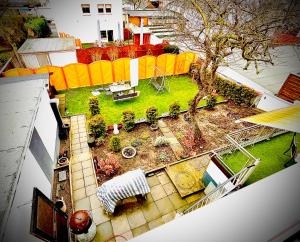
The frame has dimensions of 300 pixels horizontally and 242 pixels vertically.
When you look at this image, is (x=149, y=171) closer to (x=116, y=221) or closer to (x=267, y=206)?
(x=116, y=221)

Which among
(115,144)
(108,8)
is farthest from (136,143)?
(108,8)

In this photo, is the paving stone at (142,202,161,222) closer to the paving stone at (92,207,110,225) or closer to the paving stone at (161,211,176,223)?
the paving stone at (161,211,176,223)

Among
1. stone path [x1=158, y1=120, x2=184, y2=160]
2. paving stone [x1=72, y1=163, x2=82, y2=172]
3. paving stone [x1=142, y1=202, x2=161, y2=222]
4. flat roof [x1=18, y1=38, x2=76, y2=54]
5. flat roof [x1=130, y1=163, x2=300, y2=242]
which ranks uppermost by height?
flat roof [x1=130, y1=163, x2=300, y2=242]

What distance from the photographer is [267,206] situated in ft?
6.61

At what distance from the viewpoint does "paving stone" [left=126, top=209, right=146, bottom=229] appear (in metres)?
6.70

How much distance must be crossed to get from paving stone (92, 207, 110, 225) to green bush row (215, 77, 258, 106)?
1185cm

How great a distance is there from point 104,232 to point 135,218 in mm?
1191

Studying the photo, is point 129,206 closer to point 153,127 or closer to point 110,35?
point 153,127

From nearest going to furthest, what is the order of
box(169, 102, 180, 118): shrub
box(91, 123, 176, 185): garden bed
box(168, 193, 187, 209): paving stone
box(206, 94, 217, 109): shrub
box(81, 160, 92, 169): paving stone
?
box(168, 193, 187, 209): paving stone < box(81, 160, 92, 169): paving stone < box(91, 123, 176, 185): garden bed < box(169, 102, 180, 118): shrub < box(206, 94, 217, 109): shrub

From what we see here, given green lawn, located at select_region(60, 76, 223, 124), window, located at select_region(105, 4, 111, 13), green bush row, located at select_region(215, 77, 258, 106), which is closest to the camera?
green lawn, located at select_region(60, 76, 223, 124)

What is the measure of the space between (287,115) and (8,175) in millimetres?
8828

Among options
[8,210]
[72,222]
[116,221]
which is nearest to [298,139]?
[116,221]

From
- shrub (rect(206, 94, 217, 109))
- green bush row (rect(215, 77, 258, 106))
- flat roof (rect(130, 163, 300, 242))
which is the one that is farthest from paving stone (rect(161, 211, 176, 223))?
green bush row (rect(215, 77, 258, 106))

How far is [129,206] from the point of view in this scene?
23.6 ft
